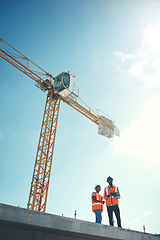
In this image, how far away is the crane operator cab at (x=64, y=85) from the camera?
24203mm

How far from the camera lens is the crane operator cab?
24.2 meters

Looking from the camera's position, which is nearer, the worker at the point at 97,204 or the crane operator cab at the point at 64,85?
the worker at the point at 97,204

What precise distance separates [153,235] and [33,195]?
702 inches

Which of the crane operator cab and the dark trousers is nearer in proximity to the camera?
the dark trousers

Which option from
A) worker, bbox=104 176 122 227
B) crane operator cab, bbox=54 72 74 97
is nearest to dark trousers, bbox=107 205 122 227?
worker, bbox=104 176 122 227

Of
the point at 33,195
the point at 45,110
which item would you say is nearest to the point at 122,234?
the point at 33,195

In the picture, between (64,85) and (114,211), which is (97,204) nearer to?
A: (114,211)

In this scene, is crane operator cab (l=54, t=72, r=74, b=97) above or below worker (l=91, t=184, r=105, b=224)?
above

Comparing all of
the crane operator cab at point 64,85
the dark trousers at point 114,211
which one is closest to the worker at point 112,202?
the dark trousers at point 114,211

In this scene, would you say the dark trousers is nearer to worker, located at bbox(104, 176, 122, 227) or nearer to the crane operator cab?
worker, located at bbox(104, 176, 122, 227)

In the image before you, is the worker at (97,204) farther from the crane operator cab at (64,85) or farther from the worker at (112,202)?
the crane operator cab at (64,85)

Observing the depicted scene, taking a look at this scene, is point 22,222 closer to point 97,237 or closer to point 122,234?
point 97,237

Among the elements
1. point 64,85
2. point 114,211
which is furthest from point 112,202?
point 64,85

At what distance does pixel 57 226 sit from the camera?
358 cm
